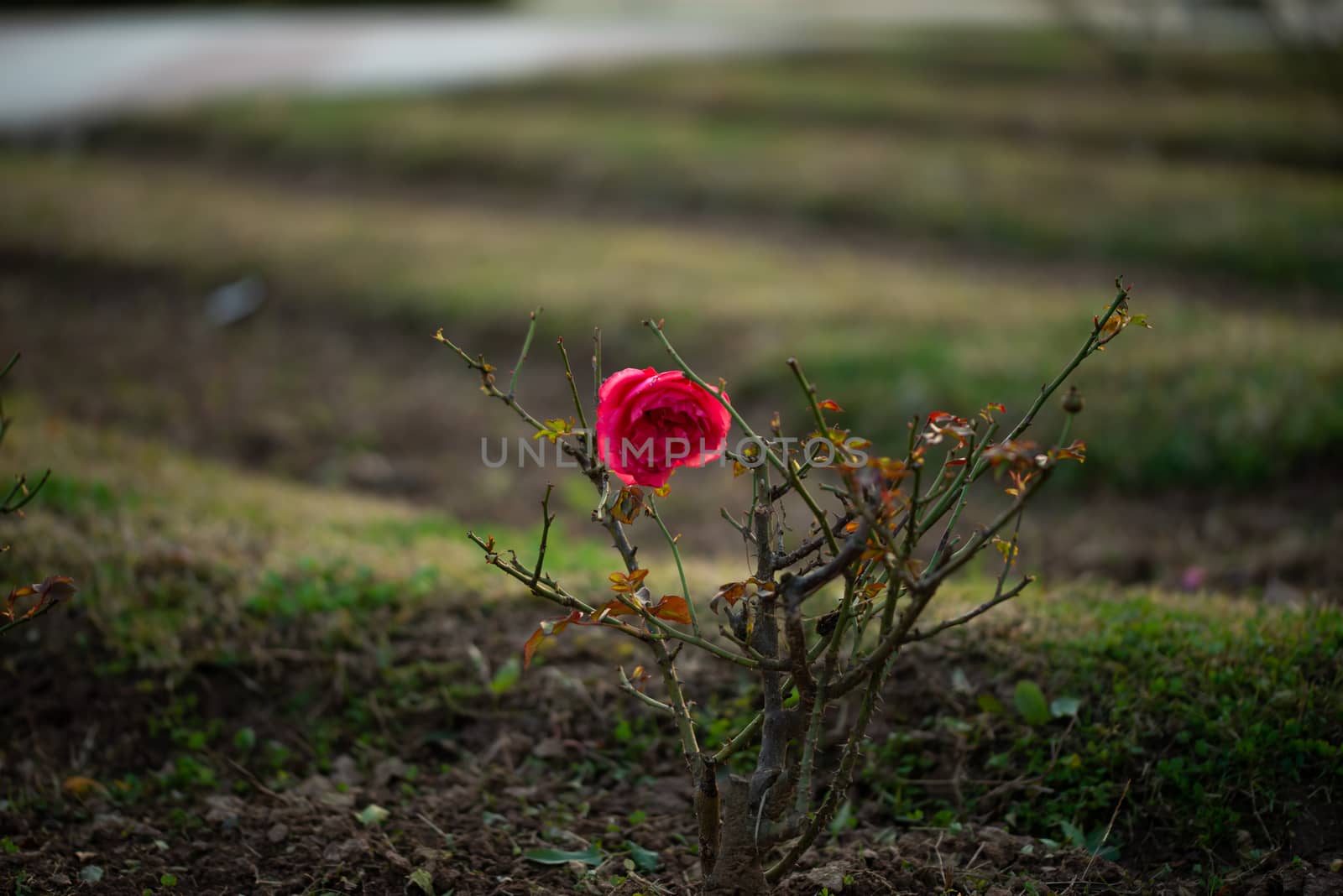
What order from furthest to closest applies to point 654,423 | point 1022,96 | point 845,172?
point 1022,96 → point 845,172 → point 654,423

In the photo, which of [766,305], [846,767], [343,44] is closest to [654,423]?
[846,767]

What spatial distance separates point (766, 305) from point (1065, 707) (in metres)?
3.82

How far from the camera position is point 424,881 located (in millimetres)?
2166

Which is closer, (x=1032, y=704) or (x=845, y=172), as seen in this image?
(x=1032, y=704)

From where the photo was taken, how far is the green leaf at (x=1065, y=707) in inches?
99.7

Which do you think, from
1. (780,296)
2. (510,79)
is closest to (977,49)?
(510,79)

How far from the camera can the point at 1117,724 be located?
2484mm

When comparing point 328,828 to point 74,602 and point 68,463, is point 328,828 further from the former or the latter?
point 68,463

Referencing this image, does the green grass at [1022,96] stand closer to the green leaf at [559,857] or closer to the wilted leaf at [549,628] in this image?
the green leaf at [559,857]

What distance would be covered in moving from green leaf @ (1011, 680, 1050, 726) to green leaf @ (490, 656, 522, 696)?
126 cm

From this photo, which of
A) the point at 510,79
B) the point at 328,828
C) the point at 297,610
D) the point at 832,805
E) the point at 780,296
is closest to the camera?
the point at 832,805

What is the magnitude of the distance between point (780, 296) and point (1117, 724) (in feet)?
13.3

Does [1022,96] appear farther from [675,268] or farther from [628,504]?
[628,504]

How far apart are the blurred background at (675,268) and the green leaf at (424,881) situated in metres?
1.41
